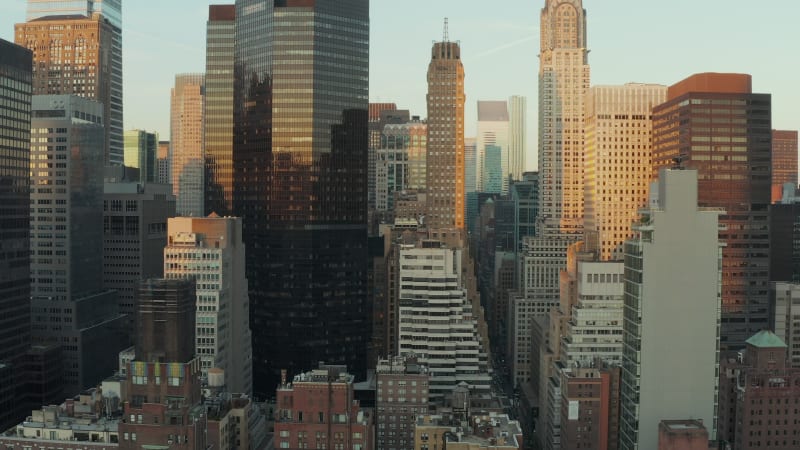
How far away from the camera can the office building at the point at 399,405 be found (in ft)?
597

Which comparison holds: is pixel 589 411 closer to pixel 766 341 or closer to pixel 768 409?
pixel 768 409

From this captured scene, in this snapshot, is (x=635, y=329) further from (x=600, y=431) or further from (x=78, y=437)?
(x=78, y=437)

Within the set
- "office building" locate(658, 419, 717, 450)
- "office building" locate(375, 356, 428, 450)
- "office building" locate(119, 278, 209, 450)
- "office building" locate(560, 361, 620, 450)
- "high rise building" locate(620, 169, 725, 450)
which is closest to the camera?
"office building" locate(658, 419, 717, 450)

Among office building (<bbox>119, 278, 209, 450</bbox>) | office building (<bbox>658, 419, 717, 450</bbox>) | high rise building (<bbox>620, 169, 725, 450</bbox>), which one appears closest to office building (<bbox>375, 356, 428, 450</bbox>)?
office building (<bbox>119, 278, 209, 450</bbox>)

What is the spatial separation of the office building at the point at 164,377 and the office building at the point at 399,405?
38.1 m

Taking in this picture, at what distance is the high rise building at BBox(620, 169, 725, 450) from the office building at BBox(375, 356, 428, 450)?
46.4 meters

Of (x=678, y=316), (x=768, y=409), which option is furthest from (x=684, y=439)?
(x=768, y=409)

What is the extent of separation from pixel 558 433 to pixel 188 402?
81.4 meters

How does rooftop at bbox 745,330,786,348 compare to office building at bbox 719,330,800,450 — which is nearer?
office building at bbox 719,330,800,450

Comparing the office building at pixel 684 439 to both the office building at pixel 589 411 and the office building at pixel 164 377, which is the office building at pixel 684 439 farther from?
the office building at pixel 164 377

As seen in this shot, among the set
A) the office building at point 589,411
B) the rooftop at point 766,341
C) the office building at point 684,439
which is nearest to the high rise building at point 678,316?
the office building at point 684,439

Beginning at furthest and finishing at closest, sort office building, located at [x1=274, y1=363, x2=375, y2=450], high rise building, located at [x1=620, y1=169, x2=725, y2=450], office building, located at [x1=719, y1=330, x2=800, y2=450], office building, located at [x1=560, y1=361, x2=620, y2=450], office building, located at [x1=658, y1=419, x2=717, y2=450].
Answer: office building, located at [x1=560, y1=361, x2=620, y2=450] → office building, located at [x1=719, y1=330, x2=800, y2=450] → office building, located at [x1=274, y1=363, x2=375, y2=450] → high rise building, located at [x1=620, y1=169, x2=725, y2=450] → office building, located at [x1=658, y1=419, x2=717, y2=450]

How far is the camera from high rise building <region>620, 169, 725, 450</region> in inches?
5940

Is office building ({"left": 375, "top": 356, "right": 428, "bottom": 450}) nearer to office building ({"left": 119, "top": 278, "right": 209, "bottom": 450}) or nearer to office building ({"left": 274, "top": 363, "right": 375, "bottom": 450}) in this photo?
office building ({"left": 274, "top": 363, "right": 375, "bottom": 450})
